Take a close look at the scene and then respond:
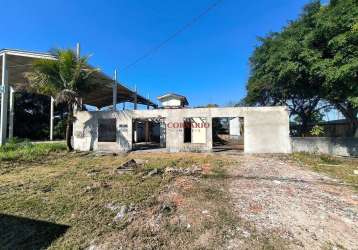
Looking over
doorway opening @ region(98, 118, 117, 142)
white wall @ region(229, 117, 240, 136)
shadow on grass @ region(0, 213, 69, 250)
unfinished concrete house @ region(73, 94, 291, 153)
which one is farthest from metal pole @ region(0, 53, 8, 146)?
white wall @ region(229, 117, 240, 136)

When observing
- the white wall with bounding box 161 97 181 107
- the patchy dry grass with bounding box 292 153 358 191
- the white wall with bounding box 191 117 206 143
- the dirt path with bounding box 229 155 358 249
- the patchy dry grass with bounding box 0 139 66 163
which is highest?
the white wall with bounding box 161 97 181 107

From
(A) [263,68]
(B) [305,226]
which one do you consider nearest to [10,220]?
(B) [305,226]

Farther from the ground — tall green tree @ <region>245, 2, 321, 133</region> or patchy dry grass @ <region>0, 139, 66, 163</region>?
tall green tree @ <region>245, 2, 321, 133</region>

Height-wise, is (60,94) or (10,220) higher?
(60,94)

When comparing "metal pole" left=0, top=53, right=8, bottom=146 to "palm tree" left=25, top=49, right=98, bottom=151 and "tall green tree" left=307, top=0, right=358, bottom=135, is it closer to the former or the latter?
"palm tree" left=25, top=49, right=98, bottom=151

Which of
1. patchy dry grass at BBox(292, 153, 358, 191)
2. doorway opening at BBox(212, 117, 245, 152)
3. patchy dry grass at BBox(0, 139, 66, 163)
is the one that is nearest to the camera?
patchy dry grass at BBox(292, 153, 358, 191)

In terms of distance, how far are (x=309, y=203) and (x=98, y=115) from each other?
14519 millimetres

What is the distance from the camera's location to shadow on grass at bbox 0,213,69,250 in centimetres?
390

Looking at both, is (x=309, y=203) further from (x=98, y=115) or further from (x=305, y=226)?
(x=98, y=115)

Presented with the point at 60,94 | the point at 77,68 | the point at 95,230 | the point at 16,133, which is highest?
the point at 77,68

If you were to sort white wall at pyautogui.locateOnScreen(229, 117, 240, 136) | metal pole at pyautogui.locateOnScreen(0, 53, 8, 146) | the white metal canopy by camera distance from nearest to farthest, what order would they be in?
metal pole at pyautogui.locateOnScreen(0, 53, 8, 146), the white metal canopy, white wall at pyautogui.locateOnScreen(229, 117, 240, 136)

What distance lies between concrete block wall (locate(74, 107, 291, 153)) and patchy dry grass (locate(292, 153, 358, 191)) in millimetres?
1674

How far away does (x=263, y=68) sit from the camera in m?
18.0

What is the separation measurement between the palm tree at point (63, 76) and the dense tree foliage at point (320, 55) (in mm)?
11752
